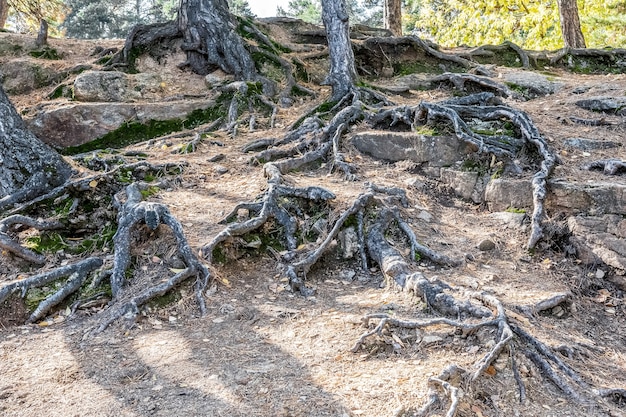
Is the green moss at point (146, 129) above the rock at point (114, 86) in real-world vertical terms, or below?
below

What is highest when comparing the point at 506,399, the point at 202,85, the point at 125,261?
the point at 202,85

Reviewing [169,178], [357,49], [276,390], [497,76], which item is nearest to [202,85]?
[357,49]

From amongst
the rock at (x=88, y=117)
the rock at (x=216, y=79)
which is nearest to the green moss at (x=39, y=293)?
the rock at (x=88, y=117)

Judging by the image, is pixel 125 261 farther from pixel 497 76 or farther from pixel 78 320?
pixel 497 76

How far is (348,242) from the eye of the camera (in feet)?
18.4

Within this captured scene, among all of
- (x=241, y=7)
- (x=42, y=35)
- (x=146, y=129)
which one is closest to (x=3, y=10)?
(x=42, y=35)

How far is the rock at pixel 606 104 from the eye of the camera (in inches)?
317

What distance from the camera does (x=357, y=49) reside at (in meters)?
11.5

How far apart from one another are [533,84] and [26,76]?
979 cm

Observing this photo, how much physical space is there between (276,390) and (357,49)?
935cm

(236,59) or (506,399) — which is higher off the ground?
(236,59)

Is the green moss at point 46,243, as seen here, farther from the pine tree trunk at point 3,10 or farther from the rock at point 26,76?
the pine tree trunk at point 3,10

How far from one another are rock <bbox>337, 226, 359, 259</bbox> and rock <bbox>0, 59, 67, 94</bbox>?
25.7ft

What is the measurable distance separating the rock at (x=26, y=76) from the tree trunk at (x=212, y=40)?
2605mm
